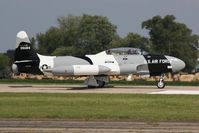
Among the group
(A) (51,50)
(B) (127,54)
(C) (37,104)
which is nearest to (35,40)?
(A) (51,50)

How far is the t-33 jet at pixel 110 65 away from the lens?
38.8 meters

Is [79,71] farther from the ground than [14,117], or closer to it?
farther from the ground

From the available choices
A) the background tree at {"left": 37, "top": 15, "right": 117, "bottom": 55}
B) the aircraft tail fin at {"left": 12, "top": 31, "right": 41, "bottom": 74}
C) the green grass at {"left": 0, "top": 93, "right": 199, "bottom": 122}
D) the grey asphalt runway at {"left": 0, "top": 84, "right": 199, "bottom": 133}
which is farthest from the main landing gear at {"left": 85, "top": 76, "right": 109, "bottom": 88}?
the background tree at {"left": 37, "top": 15, "right": 117, "bottom": 55}

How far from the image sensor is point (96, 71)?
127ft

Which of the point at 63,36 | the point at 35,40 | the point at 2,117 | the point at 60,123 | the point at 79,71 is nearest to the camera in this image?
the point at 60,123

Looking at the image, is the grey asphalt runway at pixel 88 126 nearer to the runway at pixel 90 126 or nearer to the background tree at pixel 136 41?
the runway at pixel 90 126

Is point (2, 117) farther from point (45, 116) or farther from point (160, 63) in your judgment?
point (160, 63)

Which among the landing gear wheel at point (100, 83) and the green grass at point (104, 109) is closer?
the green grass at point (104, 109)

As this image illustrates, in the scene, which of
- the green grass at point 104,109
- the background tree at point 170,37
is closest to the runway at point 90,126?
the green grass at point 104,109

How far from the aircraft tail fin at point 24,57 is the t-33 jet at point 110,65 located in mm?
80

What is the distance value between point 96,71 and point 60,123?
71.6 feet

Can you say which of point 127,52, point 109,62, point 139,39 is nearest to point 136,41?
point 139,39

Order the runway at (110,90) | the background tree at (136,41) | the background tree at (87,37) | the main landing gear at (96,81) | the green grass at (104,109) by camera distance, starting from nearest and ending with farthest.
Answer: the green grass at (104,109), the runway at (110,90), the main landing gear at (96,81), the background tree at (87,37), the background tree at (136,41)

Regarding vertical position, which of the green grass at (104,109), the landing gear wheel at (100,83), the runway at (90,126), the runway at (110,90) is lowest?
the runway at (90,126)
